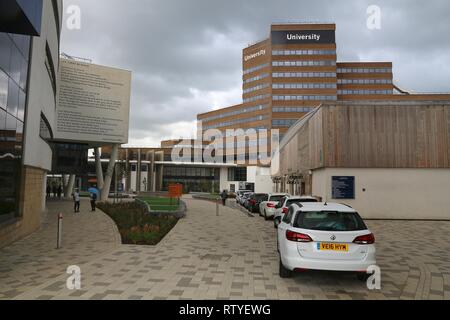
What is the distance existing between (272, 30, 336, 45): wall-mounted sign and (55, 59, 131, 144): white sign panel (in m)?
56.6

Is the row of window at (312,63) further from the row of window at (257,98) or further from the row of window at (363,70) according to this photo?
the row of window at (363,70)

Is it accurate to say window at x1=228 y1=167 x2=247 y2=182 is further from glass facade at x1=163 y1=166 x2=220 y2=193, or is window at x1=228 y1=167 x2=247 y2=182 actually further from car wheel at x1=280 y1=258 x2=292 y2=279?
car wheel at x1=280 y1=258 x2=292 y2=279

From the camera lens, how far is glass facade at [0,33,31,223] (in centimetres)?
994

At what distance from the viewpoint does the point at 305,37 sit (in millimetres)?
79688

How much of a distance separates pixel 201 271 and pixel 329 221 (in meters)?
3.11

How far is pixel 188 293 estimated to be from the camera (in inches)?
243

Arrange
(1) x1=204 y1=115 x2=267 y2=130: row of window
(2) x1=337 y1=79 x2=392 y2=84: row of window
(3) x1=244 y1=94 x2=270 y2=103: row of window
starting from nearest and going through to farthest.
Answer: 1. (3) x1=244 y1=94 x2=270 y2=103: row of window
2. (1) x1=204 y1=115 x2=267 y2=130: row of window
3. (2) x1=337 y1=79 x2=392 y2=84: row of window

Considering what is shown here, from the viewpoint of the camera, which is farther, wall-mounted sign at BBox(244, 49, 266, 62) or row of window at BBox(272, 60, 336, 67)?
wall-mounted sign at BBox(244, 49, 266, 62)

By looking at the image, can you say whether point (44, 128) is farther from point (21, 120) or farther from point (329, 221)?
point (329, 221)

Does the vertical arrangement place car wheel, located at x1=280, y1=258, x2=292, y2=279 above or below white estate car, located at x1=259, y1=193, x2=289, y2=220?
below

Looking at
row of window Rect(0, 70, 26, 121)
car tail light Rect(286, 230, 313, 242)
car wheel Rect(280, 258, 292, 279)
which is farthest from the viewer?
row of window Rect(0, 70, 26, 121)

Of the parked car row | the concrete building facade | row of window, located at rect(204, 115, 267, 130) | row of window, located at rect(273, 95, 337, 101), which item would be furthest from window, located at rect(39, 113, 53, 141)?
row of window, located at rect(204, 115, 267, 130)

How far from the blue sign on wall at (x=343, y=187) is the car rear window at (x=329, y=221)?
12.9m

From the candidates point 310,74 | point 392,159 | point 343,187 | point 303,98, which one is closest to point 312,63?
point 310,74
